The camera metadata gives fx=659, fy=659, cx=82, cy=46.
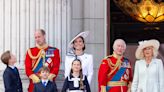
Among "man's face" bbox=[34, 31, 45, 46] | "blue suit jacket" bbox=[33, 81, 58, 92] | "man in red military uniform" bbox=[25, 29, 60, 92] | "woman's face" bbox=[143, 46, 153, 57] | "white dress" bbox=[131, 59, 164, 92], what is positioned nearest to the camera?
"white dress" bbox=[131, 59, 164, 92]

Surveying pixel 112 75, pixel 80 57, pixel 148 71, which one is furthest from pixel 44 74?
pixel 148 71

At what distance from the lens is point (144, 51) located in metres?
11.3

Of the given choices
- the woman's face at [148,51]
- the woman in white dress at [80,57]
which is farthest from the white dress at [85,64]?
the woman's face at [148,51]

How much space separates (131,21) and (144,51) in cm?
357

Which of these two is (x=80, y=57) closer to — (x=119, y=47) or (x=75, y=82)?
(x=75, y=82)

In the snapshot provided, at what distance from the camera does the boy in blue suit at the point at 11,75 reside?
11.4 metres

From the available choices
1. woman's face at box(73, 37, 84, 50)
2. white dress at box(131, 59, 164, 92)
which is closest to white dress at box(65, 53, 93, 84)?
woman's face at box(73, 37, 84, 50)

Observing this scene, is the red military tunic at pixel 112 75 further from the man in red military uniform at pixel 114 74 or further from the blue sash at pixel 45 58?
the blue sash at pixel 45 58

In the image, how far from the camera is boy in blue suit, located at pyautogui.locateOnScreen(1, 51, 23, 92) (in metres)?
11.4

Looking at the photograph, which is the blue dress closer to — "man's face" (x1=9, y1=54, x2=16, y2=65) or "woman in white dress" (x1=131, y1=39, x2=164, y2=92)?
"woman in white dress" (x1=131, y1=39, x2=164, y2=92)

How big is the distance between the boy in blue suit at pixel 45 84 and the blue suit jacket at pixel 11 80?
39 cm

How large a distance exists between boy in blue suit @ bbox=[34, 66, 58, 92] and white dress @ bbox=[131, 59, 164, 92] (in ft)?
4.64

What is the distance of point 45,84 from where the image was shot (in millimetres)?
11359

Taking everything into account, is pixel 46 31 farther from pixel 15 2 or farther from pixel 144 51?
pixel 144 51
